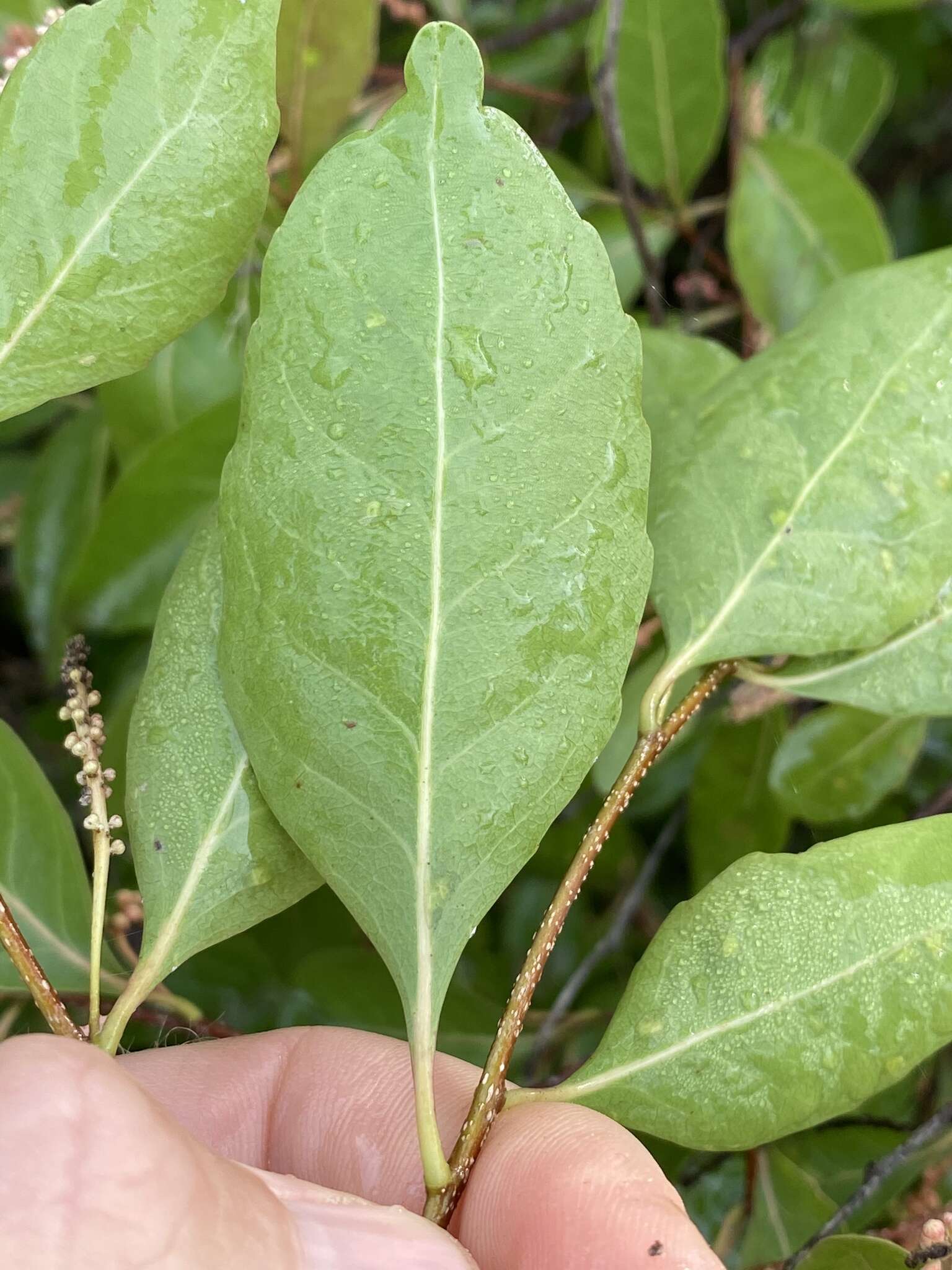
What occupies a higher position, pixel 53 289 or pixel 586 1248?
pixel 53 289

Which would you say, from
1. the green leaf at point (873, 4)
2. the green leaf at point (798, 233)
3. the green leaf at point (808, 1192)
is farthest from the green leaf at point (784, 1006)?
the green leaf at point (873, 4)

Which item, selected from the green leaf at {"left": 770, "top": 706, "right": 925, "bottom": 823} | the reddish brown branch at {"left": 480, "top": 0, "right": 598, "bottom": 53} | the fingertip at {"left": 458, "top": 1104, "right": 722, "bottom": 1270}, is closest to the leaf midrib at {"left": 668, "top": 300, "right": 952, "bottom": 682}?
the fingertip at {"left": 458, "top": 1104, "right": 722, "bottom": 1270}

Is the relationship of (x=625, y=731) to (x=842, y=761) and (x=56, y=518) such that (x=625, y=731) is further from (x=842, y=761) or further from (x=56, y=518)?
(x=56, y=518)

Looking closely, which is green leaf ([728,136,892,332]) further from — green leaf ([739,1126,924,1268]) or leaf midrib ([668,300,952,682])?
green leaf ([739,1126,924,1268])

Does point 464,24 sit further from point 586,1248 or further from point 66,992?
point 586,1248

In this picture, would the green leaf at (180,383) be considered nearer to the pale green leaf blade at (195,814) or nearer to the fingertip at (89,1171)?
the pale green leaf blade at (195,814)

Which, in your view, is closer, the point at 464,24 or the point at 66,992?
the point at 66,992

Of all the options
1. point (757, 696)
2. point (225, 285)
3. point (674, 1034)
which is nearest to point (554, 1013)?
point (757, 696)
